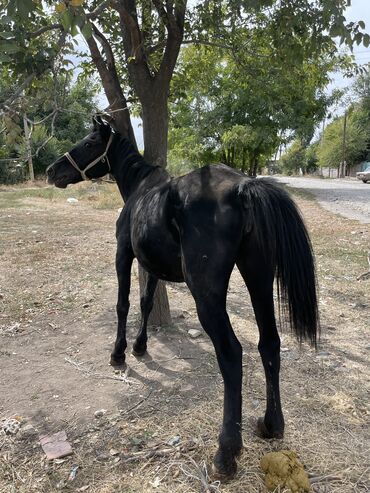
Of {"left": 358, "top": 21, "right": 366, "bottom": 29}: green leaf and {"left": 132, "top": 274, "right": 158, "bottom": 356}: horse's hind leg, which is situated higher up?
{"left": 358, "top": 21, "right": 366, "bottom": 29}: green leaf

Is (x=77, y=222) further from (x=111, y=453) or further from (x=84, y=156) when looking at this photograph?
(x=111, y=453)

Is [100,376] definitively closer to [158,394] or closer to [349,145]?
[158,394]

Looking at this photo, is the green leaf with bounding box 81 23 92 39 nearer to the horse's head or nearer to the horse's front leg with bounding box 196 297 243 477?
the horse's front leg with bounding box 196 297 243 477

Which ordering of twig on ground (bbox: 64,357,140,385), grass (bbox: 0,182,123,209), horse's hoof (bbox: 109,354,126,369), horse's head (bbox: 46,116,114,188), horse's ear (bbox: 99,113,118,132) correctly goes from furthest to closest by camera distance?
grass (bbox: 0,182,123,209)
horse's ear (bbox: 99,113,118,132)
horse's head (bbox: 46,116,114,188)
horse's hoof (bbox: 109,354,126,369)
twig on ground (bbox: 64,357,140,385)

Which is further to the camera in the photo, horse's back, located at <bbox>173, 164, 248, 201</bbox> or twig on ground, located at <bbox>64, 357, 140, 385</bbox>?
twig on ground, located at <bbox>64, 357, 140, 385</bbox>

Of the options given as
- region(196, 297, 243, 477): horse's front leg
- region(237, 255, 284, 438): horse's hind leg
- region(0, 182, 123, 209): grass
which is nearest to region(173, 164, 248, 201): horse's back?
region(237, 255, 284, 438): horse's hind leg

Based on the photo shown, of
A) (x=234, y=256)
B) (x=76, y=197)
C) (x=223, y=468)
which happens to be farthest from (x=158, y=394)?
(x=76, y=197)

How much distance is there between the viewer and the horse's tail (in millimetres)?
2324

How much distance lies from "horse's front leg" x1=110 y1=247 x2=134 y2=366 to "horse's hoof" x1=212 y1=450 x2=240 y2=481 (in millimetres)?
1550

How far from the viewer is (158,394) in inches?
127

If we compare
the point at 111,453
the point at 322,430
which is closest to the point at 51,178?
the point at 111,453

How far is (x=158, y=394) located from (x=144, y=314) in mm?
867

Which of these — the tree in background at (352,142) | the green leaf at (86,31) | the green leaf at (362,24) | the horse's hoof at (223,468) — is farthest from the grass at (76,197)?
the tree in background at (352,142)

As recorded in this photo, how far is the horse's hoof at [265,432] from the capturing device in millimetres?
2586
